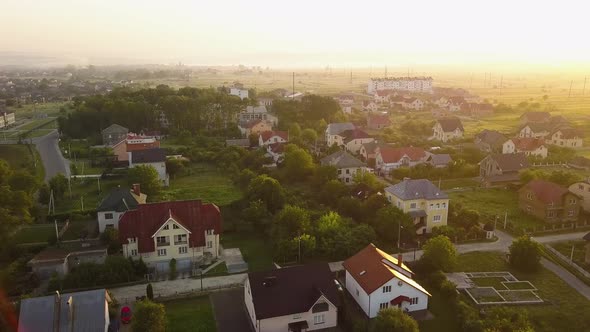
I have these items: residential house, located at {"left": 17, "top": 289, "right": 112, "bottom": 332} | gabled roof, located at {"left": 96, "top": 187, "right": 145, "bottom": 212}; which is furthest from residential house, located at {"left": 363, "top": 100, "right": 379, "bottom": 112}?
residential house, located at {"left": 17, "top": 289, "right": 112, "bottom": 332}

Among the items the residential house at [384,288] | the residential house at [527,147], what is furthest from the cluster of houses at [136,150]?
the residential house at [527,147]

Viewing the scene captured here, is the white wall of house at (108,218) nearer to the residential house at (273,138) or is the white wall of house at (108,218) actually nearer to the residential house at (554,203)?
the residential house at (273,138)

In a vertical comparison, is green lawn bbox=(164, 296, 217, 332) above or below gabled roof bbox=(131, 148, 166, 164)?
below

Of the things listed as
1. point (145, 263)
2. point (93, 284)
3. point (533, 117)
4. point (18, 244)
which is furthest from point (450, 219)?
point (533, 117)

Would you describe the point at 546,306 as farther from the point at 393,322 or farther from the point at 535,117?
the point at 535,117

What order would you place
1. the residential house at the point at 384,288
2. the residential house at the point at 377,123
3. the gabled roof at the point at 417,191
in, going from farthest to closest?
1. the residential house at the point at 377,123
2. the gabled roof at the point at 417,191
3. the residential house at the point at 384,288

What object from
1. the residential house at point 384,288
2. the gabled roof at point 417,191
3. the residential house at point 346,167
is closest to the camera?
the residential house at point 384,288

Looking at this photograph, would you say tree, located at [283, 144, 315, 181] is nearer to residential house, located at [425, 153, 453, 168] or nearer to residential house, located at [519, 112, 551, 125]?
residential house, located at [425, 153, 453, 168]
